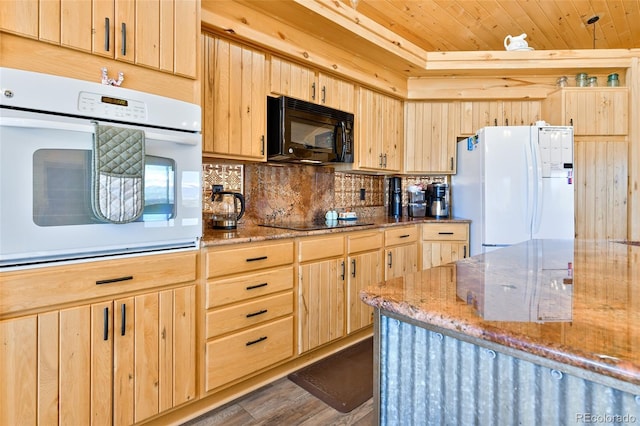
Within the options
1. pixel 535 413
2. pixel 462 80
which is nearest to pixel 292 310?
pixel 535 413

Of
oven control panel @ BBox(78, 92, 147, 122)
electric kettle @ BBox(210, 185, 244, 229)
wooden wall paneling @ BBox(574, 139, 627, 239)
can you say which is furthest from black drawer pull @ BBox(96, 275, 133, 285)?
wooden wall paneling @ BBox(574, 139, 627, 239)

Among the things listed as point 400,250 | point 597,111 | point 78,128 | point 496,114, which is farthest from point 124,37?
point 597,111

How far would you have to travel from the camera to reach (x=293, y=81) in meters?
2.60

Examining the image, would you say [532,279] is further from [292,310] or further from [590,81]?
[590,81]

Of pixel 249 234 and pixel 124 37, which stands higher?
pixel 124 37

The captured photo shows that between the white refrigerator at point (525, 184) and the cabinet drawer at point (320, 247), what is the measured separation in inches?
56.9

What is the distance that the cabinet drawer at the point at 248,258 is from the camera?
1810mm

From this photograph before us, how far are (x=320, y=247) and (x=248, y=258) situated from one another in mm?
579

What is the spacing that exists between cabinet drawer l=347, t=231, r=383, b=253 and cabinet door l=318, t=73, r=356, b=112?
3.55 ft

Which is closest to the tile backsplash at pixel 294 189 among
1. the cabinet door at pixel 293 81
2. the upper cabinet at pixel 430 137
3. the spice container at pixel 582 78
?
the upper cabinet at pixel 430 137

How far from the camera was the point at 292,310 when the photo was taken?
2211 millimetres

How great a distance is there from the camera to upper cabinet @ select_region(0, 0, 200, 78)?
1.30 m

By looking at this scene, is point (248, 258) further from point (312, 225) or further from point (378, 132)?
point (378, 132)

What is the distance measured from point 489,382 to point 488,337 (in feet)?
0.44
